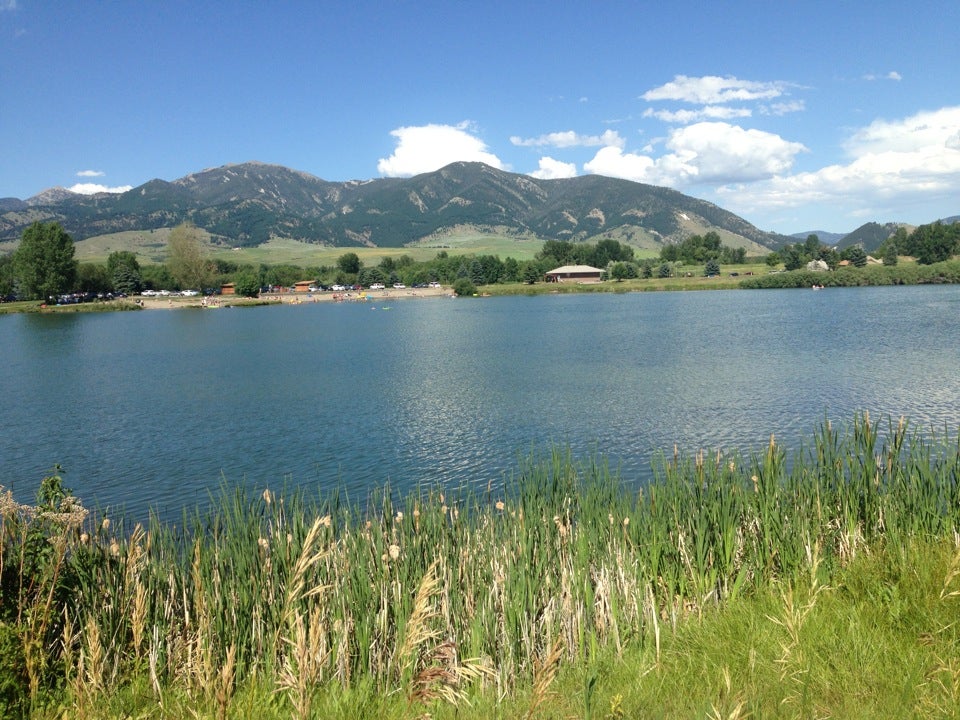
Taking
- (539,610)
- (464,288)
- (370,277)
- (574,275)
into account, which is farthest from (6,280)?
(539,610)

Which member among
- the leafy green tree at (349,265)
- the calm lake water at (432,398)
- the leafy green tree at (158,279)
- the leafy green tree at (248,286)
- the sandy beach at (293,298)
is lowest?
the calm lake water at (432,398)

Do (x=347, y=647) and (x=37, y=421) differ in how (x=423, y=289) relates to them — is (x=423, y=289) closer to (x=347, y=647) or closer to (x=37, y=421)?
(x=37, y=421)

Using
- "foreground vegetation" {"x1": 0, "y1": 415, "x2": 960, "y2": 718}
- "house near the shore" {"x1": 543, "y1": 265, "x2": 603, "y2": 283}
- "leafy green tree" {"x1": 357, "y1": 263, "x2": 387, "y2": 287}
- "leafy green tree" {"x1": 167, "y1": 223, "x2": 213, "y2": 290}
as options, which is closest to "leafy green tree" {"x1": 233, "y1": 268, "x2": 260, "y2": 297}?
"leafy green tree" {"x1": 167, "y1": 223, "x2": 213, "y2": 290}

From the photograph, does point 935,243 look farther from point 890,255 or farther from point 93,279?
point 93,279

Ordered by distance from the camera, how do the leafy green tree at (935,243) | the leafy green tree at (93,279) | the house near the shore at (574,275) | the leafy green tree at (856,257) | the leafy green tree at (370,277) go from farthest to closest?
the house near the shore at (574,275)
the leafy green tree at (370,277)
the leafy green tree at (856,257)
the leafy green tree at (935,243)
the leafy green tree at (93,279)

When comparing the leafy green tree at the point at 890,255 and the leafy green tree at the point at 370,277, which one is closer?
the leafy green tree at the point at 890,255

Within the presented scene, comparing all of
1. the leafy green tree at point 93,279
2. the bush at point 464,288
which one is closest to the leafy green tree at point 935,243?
the bush at point 464,288

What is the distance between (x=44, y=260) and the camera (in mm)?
123688

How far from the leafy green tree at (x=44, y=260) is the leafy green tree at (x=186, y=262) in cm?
2869

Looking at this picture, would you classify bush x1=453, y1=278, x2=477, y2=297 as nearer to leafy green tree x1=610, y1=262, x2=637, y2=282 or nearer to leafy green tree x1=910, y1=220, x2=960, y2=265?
leafy green tree x1=610, y1=262, x2=637, y2=282

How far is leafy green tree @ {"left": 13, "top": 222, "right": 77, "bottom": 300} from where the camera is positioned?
12325 centimetres

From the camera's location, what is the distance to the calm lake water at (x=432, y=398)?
21.6m

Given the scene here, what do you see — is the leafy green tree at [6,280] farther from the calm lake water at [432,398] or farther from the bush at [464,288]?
the bush at [464,288]

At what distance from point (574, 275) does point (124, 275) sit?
104 metres
